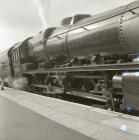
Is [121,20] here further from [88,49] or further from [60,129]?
[60,129]

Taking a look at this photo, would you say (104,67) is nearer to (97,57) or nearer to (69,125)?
(97,57)

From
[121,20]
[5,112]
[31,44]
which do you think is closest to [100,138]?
[121,20]

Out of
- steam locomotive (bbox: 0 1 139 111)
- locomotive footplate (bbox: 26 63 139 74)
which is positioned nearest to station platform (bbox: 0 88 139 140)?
steam locomotive (bbox: 0 1 139 111)

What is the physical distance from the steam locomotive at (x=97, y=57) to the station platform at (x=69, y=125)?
3.00 ft

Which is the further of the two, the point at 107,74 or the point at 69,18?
the point at 69,18

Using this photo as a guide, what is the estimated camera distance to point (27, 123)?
21.2ft

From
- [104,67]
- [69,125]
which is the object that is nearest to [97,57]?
[104,67]

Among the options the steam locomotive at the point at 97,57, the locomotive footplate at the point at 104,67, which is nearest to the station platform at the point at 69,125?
the steam locomotive at the point at 97,57

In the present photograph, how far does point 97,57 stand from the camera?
8.59 meters

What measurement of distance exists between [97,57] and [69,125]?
10.7 feet

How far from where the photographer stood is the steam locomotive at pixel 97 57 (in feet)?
22.1

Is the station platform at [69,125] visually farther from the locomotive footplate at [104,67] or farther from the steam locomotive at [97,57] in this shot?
the locomotive footplate at [104,67]

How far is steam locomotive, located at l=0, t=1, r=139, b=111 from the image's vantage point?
6746 millimetres

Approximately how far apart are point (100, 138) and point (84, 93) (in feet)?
14.7
